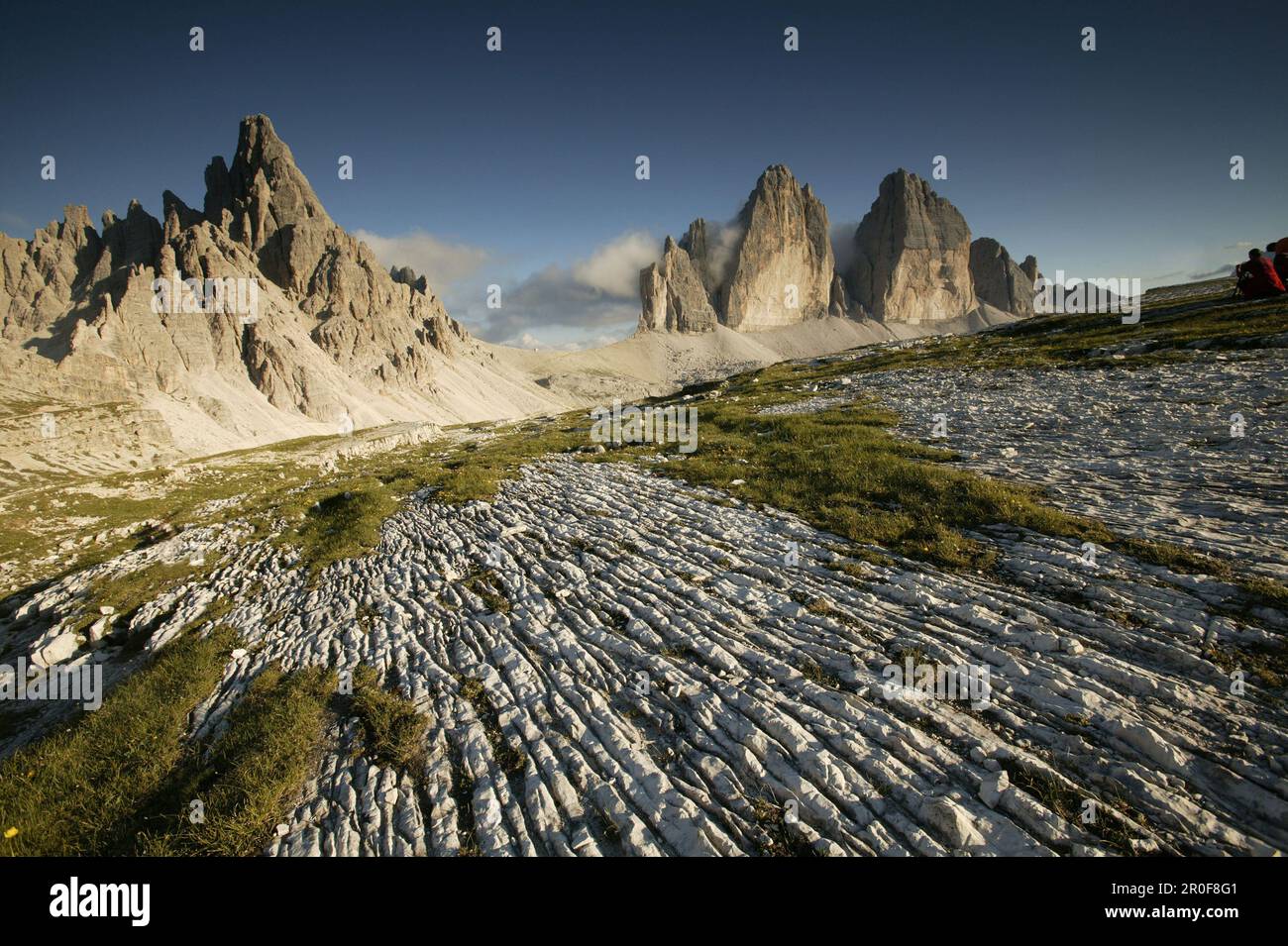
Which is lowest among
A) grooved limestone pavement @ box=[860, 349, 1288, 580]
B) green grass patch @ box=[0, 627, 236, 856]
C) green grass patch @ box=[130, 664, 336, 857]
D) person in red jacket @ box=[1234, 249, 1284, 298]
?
green grass patch @ box=[0, 627, 236, 856]

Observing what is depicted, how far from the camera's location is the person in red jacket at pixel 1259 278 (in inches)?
1596

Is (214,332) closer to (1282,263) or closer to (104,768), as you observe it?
(104,768)

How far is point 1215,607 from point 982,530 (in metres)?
4.14

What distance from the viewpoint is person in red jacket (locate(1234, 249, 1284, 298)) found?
40.5 m

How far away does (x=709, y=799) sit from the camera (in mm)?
6004

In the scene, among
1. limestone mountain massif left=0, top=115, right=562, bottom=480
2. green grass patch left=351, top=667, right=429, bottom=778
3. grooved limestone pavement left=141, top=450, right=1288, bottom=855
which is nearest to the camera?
grooved limestone pavement left=141, top=450, right=1288, bottom=855

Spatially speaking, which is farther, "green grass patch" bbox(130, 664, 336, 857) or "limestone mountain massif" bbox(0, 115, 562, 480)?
"limestone mountain massif" bbox(0, 115, 562, 480)

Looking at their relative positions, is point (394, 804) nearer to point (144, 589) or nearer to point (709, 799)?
point (709, 799)

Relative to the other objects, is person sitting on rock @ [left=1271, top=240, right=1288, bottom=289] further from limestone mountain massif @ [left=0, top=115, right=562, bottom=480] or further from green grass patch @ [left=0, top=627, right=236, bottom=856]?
limestone mountain massif @ [left=0, top=115, right=562, bottom=480]

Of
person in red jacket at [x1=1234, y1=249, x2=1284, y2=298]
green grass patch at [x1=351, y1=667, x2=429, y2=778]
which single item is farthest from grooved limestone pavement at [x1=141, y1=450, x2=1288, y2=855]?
person in red jacket at [x1=1234, y1=249, x2=1284, y2=298]

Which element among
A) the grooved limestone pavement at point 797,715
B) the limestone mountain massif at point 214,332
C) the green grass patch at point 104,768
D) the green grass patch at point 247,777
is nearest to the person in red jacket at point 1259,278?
the grooved limestone pavement at point 797,715

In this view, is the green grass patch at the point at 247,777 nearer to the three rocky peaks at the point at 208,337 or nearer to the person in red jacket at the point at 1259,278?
the person in red jacket at the point at 1259,278

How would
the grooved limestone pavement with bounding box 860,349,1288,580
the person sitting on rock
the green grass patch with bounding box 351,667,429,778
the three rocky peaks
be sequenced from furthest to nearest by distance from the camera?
the three rocky peaks → the person sitting on rock → the grooved limestone pavement with bounding box 860,349,1288,580 → the green grass patch with bounding box 351,667,429,778
